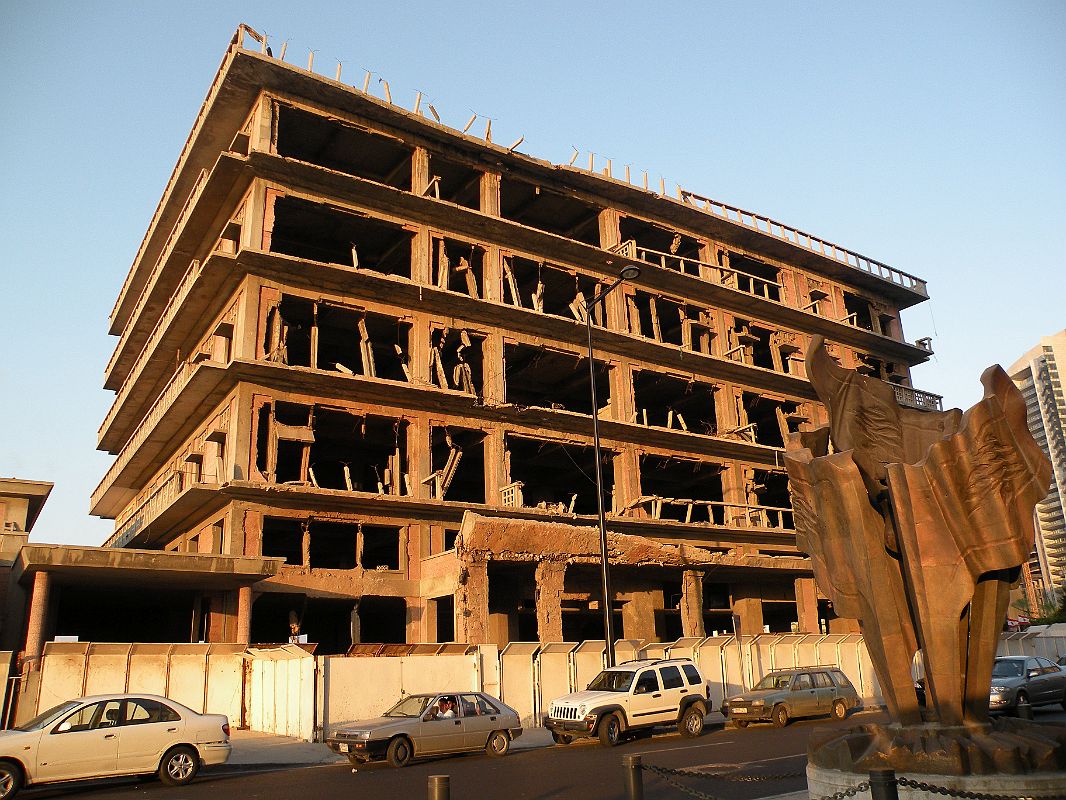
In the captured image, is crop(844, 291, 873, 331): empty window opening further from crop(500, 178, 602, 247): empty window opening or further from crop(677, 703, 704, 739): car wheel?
crop(677, 703, 704, 739): car wheel

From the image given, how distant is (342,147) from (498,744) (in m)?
32.2

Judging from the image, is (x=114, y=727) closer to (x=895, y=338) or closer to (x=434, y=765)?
(x=434, y=765)

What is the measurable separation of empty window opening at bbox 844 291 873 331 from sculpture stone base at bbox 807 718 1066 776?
56.1 metres

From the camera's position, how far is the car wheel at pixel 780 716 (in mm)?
21797

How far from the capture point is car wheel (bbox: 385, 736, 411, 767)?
640 inches

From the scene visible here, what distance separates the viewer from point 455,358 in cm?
4531

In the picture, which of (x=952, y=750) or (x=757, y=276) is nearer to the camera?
(x=952, y=750)

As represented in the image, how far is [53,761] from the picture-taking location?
13.6 meters

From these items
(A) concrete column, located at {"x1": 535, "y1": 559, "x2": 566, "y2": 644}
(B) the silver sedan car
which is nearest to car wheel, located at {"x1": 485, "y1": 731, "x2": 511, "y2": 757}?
(B) the silver sedan car

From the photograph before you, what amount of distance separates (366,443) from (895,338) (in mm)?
39956

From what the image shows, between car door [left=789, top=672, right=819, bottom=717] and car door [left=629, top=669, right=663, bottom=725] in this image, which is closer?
car door [left=629, top=669, right=663, bottom=725]

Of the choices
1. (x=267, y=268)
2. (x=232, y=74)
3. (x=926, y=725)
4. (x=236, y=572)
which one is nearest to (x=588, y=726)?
(x=926, y=725)

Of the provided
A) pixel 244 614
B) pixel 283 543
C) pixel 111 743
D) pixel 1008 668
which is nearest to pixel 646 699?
pixel 111 743

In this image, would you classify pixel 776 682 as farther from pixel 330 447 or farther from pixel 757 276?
pixel 757 276
